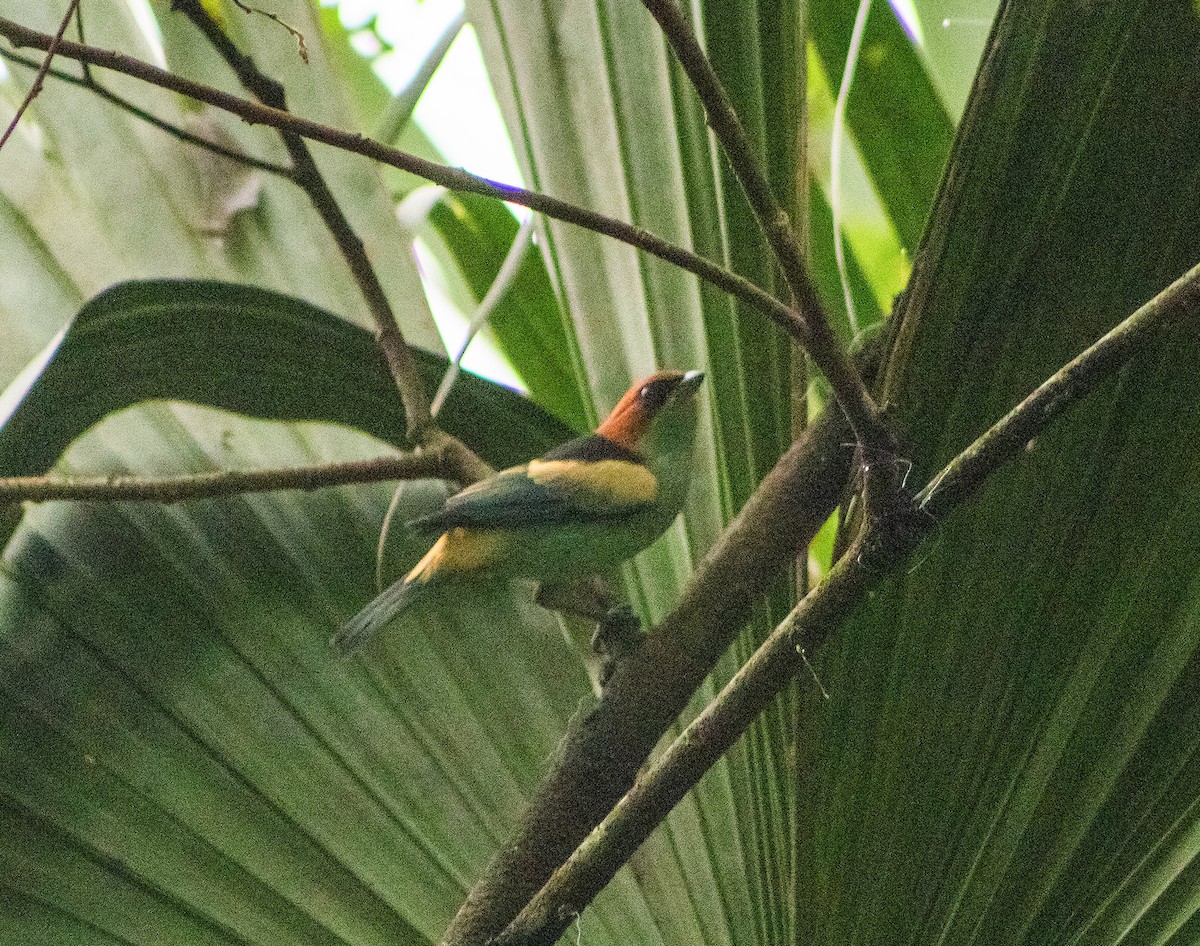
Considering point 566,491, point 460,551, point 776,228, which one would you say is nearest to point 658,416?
point 566,491

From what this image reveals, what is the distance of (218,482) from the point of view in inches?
40.0

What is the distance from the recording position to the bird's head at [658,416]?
1347mm

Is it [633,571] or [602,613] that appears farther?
[633,571]

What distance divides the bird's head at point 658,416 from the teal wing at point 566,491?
28 millimetres

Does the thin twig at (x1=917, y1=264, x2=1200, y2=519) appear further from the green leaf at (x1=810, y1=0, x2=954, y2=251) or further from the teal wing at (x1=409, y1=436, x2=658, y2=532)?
the green leaf at (x1=810, y1=0, x2=954, y2=251)

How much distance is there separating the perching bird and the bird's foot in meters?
0.16

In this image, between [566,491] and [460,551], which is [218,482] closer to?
[460,551]

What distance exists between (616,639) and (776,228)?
0.47 m

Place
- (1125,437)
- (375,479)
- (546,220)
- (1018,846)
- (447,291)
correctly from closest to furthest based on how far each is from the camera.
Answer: (1125,437) < (1018,846) < (375,479) < (546,220) < (447,291)

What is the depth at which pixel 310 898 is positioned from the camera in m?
1.09

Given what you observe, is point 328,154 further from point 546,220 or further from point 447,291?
point 447,291

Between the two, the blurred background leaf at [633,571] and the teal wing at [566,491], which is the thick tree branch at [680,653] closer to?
the blurred background leaf at [633,571]

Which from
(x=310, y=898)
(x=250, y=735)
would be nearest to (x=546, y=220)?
(x=250, y=735)

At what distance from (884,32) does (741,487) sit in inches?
28.9
